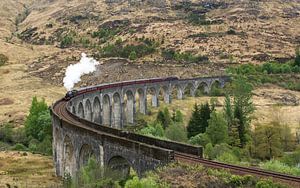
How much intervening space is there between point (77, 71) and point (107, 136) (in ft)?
223

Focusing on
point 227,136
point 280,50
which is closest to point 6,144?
point 227,136

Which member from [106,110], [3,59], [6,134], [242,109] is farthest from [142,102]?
[3,59]

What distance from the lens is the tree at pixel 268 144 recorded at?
5062 cm

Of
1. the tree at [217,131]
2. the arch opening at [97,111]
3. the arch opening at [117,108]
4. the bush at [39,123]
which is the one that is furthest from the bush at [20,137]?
the tree at [217,131]

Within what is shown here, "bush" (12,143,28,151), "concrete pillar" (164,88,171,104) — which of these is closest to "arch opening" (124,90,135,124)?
"concrete pillar" (164,88,171,104)

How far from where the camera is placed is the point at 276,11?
574 ft

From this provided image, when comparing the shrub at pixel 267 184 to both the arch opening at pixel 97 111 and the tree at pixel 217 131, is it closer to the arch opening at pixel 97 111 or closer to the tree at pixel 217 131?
the tree at pixel 217 131

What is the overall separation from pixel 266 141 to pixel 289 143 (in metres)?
6.21

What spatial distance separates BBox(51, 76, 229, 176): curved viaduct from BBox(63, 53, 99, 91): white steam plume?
50.5ft

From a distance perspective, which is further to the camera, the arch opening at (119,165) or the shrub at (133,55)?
the shrub at (133,55)

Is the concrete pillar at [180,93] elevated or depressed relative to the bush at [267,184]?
elevated

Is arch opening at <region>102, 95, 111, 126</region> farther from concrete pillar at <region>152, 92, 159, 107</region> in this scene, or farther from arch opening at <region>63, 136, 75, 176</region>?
arch opening at <region>63, 136, 75, 176</region>

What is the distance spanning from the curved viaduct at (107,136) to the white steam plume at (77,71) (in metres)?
15.4

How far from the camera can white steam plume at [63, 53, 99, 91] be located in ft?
316
